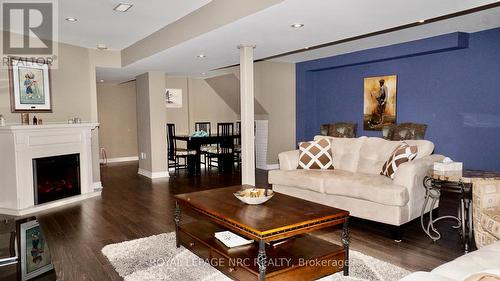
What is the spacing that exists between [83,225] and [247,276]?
2.64m

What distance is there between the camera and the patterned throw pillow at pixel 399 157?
3.74 meters

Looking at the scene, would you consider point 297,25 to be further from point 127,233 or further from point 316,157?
point 127,233

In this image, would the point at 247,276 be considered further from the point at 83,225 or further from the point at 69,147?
the point at 69,147

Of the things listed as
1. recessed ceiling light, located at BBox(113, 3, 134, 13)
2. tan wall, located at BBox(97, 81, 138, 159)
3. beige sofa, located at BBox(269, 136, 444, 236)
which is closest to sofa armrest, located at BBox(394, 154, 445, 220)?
beige sofa, located at BBox(269, 136, 444, 236)

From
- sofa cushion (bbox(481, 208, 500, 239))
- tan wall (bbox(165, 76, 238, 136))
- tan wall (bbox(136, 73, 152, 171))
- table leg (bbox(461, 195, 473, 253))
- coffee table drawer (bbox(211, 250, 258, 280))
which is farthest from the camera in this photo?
tan wall (bbox(165, 76, 238, 136))

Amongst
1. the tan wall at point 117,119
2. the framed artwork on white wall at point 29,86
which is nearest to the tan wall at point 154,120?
the framed artwork on white wall at point 29,86

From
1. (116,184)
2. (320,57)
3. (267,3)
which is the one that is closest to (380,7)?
(267,3)

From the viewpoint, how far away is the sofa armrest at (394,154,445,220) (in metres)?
3.43

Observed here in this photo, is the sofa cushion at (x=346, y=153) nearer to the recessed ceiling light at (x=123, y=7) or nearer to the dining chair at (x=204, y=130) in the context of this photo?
the recessed ceiling light at (x=123, y=7)

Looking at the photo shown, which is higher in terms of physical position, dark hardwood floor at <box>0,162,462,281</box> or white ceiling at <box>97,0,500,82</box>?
white ceiling at <box>97,0,500,82</box>

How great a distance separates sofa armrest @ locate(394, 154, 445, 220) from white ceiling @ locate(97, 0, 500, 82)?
4.97 feet

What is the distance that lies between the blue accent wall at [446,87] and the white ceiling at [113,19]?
3.77 m

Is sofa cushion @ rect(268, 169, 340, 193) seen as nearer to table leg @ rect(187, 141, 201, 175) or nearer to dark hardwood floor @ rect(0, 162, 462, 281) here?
dark hardwood floor @ rect(0, 162, 462, 281)

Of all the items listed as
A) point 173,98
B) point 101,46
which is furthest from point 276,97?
point 101,46
